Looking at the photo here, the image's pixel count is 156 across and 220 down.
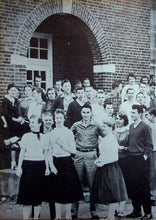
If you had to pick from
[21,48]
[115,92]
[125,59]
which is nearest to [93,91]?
[115,92]

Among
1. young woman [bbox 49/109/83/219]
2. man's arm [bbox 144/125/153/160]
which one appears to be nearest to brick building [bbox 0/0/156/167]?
young woman [bbox 49/109/83/219]

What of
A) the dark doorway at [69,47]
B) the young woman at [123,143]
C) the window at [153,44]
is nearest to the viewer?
the young woman at [123,143]

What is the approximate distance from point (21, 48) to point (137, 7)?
2.95m

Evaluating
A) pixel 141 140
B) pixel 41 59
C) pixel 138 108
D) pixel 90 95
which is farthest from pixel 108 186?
pixel 41 59

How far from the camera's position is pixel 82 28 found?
9.05 meters

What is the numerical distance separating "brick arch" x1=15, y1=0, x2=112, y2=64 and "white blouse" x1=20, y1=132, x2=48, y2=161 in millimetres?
1638

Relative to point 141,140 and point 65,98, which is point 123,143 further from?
point 65,98

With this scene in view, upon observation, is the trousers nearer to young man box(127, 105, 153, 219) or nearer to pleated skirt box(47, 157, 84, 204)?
young man box(127, 105, 153, 219)

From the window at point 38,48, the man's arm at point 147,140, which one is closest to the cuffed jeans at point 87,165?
the man's arm at point 147,140

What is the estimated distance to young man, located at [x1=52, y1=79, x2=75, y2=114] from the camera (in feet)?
27.3

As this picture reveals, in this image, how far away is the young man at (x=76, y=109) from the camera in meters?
8.16

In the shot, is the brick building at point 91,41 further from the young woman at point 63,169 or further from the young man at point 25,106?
the young woman at point 63,169

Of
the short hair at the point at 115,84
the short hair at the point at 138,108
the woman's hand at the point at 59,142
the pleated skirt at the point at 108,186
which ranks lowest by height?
the pleated skirt at the point at 108,186

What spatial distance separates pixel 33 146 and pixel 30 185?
2.23 feet
